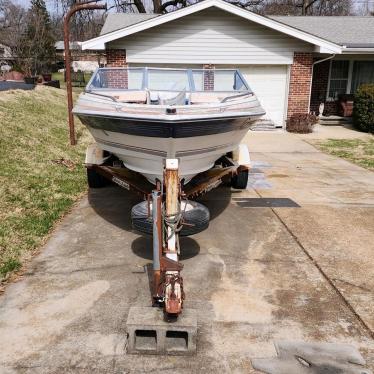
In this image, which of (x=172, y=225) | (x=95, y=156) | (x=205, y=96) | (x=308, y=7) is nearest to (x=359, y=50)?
(x=205, y=96)

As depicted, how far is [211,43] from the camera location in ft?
44.3

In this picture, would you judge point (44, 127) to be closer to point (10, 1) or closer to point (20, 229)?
point (20, 229)

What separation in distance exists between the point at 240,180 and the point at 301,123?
25.3 ft

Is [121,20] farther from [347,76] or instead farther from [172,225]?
[172,225]

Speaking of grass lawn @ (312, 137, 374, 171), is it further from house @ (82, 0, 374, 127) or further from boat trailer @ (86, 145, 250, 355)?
boat trailer @ (86, 145, 250, 355)

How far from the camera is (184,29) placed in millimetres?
13305

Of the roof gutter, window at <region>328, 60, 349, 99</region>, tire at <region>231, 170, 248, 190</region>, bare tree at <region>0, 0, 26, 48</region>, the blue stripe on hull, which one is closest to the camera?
the blue stripe on hull

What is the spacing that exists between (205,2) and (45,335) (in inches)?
452

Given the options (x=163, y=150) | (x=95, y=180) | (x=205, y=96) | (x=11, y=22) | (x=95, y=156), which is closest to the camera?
(x=163, y=150)

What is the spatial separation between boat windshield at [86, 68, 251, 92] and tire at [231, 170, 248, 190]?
4.49 ft

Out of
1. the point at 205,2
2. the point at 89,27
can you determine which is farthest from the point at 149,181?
the point at 89,27

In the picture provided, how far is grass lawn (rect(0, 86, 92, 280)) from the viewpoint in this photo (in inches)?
198

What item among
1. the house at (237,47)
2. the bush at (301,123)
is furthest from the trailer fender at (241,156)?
the bush at (301,123)

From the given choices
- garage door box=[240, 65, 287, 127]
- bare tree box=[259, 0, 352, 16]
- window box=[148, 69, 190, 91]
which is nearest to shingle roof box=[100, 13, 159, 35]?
garage door box=[240, 65, 287, 127]
